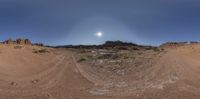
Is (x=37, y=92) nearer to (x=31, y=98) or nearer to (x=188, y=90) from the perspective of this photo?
(x=31, y=98)

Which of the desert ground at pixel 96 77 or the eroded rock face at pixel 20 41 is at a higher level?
the eroded rock face at pixel 20 41

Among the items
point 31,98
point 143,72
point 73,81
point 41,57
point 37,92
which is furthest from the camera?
point 41,57

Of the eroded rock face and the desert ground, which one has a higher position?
the eroded rock face

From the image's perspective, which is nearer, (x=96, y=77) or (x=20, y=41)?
(x=96, y=77)

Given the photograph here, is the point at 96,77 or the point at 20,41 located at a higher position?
the point at 20,41

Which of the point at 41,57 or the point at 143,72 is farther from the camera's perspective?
the point at 41,57

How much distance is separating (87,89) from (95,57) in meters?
11.3

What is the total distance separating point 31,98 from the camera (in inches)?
641

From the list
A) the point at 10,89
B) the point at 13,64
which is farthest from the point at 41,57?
the point at 10,89

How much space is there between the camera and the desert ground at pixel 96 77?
1762cm

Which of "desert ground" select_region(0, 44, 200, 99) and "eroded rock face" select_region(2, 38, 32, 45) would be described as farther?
"eroded rock face" select_region(2, 38, 32, 45)

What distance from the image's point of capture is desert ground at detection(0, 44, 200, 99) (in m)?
17.6

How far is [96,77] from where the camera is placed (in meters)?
21.6

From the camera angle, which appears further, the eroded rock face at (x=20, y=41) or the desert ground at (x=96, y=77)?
the eroded rock face at (x=20, y=41)
